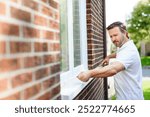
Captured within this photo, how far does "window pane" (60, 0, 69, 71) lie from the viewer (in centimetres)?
403

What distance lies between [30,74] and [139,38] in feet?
116

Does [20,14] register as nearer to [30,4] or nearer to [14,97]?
[30,4]

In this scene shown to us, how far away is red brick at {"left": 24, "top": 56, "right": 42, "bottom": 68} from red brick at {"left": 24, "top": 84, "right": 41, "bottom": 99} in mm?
143

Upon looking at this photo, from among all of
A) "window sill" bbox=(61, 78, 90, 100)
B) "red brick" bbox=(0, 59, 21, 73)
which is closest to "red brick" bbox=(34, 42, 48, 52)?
"red brick" bbox=(0, 59, 21, 73)

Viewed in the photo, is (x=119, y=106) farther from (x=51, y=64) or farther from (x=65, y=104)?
(x=51, y=64)

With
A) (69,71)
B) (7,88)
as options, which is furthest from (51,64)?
(69,71)

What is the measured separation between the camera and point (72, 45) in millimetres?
4613

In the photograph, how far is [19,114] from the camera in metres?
2.31

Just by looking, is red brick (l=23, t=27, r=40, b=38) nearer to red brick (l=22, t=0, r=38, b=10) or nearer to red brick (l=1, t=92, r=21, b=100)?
red brick (l=22, t=0, r=38, b=10)

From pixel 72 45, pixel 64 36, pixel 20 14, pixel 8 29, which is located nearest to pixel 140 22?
pixel 72 45

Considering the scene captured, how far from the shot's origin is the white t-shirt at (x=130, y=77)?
12.7 ft

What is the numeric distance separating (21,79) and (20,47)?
187 millimetres

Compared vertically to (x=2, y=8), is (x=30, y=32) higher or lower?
lower

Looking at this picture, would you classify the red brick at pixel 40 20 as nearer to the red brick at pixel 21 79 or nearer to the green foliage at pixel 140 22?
the red brick at pixel 21 79
